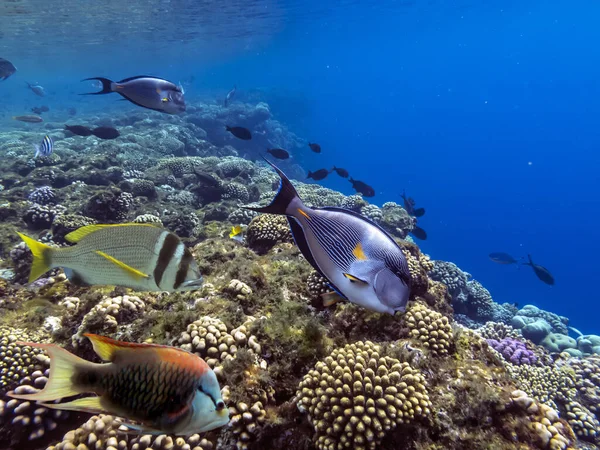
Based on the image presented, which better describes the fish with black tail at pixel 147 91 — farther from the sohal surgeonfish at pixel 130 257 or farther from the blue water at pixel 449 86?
the blue water at pixel 449 86

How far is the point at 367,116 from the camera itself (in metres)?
184

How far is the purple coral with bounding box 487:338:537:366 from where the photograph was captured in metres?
7.45

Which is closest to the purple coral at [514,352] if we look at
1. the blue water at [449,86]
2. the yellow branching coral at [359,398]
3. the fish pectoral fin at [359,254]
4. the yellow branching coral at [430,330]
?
the yellow branching coral at [430,330]

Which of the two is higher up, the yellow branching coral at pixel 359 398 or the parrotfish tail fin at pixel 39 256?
the parrotfish tail fin at pixel 39 256

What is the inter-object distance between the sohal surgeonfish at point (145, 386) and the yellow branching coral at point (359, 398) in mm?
1292

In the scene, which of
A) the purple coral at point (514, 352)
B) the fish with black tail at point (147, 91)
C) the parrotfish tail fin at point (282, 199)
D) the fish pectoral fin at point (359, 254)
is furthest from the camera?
the purple coral at point (514, 352)

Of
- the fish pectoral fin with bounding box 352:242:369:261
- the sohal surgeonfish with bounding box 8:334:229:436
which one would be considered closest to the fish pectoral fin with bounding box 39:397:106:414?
the sohal surgeonfish with bounding box 8:334:229:436

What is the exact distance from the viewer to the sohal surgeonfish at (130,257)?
2006 millimetres

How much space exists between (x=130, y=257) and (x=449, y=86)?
233 m

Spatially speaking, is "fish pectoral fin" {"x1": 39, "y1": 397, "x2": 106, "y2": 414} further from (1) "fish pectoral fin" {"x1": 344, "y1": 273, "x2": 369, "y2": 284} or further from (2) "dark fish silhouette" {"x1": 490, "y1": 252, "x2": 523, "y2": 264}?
(2) "dark fish silhouette" {"x1": 490, "y1": 252, "x2": 523, "y2": 264}

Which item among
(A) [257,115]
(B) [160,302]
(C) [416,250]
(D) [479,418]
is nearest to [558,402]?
(C) [416,250]

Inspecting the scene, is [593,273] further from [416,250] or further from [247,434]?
[247,434]

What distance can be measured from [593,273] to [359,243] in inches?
3779

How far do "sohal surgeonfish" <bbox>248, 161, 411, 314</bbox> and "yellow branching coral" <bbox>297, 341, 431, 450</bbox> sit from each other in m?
0.87
